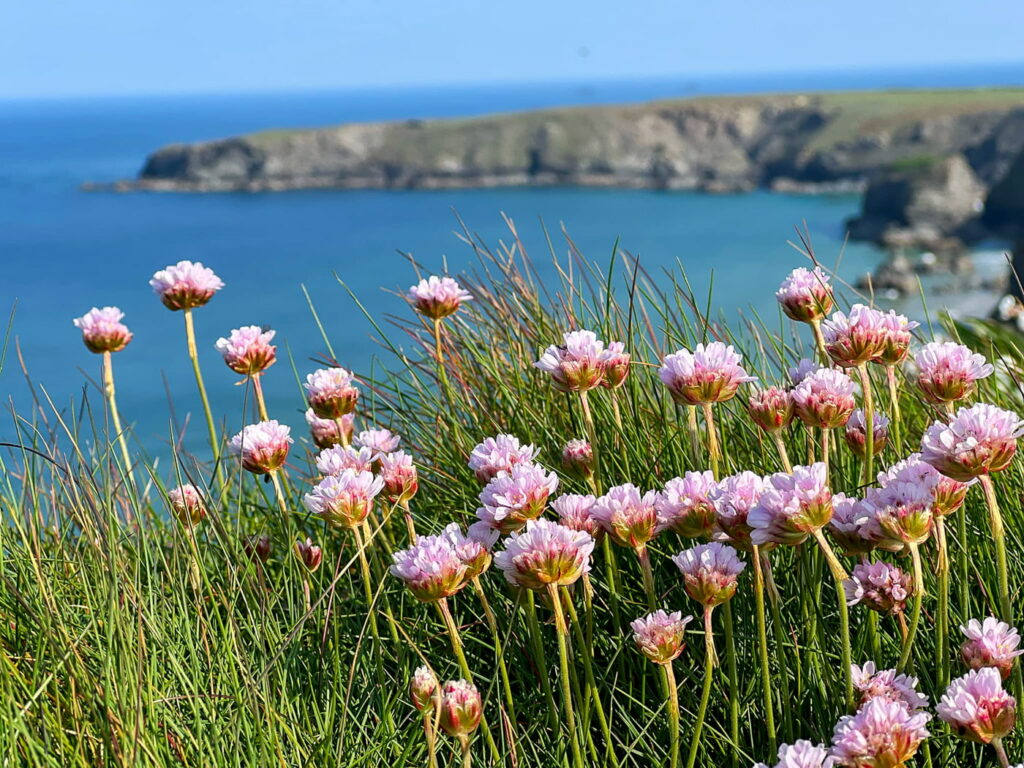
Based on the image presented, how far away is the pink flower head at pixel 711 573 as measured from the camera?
4.36 ft

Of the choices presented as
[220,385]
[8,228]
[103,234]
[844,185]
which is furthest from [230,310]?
[844,185]

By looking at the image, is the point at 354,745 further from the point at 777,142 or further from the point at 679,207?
the point at 777,142

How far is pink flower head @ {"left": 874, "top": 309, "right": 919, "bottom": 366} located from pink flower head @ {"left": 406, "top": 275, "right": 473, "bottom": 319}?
930 millimetres

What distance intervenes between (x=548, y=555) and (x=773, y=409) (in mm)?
571

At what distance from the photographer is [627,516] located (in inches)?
56.6

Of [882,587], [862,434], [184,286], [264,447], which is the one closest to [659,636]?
[882,587]

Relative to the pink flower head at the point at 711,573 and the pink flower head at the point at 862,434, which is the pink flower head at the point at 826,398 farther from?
the pink flower head at the point at 711,573

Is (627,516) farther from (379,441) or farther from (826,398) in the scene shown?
(379,441)

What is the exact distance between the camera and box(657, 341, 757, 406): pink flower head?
1.54 metres

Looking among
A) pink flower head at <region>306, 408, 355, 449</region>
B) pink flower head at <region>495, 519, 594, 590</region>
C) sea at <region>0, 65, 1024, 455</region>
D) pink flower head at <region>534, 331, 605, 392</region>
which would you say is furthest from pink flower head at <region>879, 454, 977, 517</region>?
sea at <region>0, 65, 1024, 455</region>

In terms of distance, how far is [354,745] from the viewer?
1.52 metres

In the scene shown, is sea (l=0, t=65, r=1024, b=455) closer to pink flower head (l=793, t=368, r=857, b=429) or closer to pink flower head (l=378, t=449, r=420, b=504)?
pink flower head (l=378, t=449, r=420, b=504)

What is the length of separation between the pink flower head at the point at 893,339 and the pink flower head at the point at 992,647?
456 mm

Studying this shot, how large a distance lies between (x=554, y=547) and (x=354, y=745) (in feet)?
1.60
